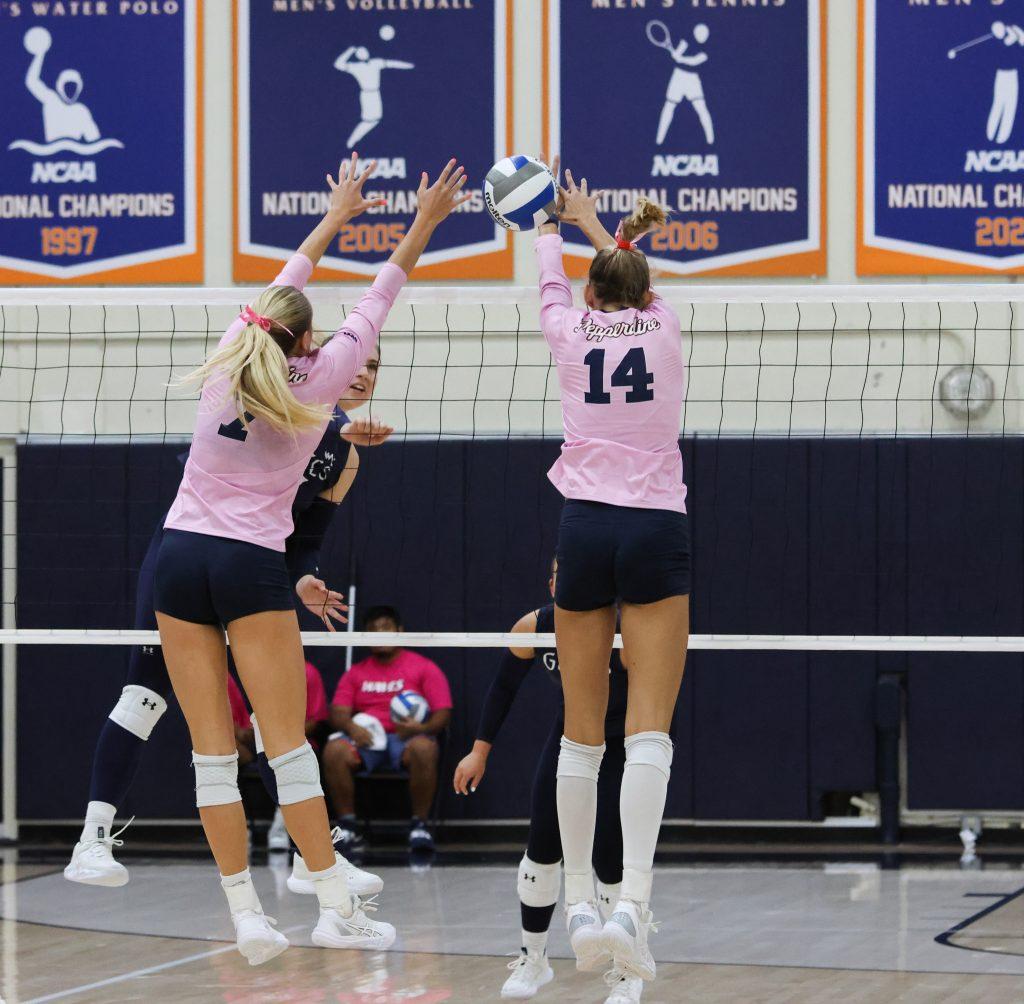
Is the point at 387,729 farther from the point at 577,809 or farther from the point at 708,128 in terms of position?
the point at 577,809

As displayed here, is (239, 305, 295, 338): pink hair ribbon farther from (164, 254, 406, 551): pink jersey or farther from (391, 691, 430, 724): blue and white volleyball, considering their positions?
(391, 691, 430, 724): blue and white volleyball

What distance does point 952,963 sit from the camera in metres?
6.70

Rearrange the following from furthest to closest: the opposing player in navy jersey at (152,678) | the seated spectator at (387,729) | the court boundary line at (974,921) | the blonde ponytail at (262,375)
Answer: the seated spectator at (387,729) < the court boundary line at (974,921) < the opposing player in navy jersey at (152,678) < the blonde ponytail at (262,375)

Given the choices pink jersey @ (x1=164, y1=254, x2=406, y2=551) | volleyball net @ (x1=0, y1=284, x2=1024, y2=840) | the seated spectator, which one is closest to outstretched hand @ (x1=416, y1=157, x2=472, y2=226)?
pink jersey @ (x1=164, y1=254, x2=406, y2=551)

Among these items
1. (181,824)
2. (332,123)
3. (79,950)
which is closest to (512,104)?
(332,123)

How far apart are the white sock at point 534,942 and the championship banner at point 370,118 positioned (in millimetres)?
5475

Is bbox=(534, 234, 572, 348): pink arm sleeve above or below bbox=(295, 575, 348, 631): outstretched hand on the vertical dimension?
above

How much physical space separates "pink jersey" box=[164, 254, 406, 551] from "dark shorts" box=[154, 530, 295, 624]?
0.12 feet

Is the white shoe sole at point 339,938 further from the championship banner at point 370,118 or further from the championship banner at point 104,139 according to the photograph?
the championship banner at point 104,139

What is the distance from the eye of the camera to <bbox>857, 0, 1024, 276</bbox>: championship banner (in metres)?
10.1

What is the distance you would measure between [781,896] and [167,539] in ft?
15.2

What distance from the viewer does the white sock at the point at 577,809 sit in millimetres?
5133

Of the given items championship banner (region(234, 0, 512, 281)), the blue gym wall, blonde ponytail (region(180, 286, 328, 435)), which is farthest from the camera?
championship banner (region(234, 0, 512, 281))

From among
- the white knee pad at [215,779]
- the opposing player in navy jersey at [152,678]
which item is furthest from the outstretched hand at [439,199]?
the white knee pad at [215,779]
